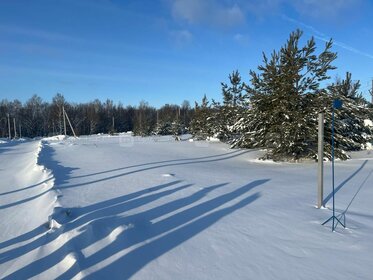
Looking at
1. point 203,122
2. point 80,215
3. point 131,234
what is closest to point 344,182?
point 131,234

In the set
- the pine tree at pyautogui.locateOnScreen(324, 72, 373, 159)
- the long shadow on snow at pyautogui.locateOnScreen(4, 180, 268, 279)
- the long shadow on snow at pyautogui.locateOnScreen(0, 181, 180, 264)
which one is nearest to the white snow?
the pine tree at pyautogui.locateOnScreen(324, 72, 373, 159)

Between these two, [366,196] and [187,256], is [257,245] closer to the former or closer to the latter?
[187,256]

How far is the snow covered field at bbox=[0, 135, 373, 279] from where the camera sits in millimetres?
4320

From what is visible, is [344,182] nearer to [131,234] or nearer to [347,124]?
[131,234]

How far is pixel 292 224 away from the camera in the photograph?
20.1 ft

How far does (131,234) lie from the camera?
209 inches

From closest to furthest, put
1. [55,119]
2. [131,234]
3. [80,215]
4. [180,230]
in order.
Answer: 1. [131,234]
2. [180,230]
3. [80,215]
4. [55,119]

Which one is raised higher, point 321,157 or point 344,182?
point 321,157

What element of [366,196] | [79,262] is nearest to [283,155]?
[366,196]

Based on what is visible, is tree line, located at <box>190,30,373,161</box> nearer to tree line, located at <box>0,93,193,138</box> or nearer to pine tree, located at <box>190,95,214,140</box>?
pine tree, located at <box>190,95,214,140</box>

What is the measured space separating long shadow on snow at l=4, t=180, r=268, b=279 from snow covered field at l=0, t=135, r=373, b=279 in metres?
0.01

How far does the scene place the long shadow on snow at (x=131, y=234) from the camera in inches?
171

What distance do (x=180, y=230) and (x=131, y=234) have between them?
81cm

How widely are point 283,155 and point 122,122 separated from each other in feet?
271
